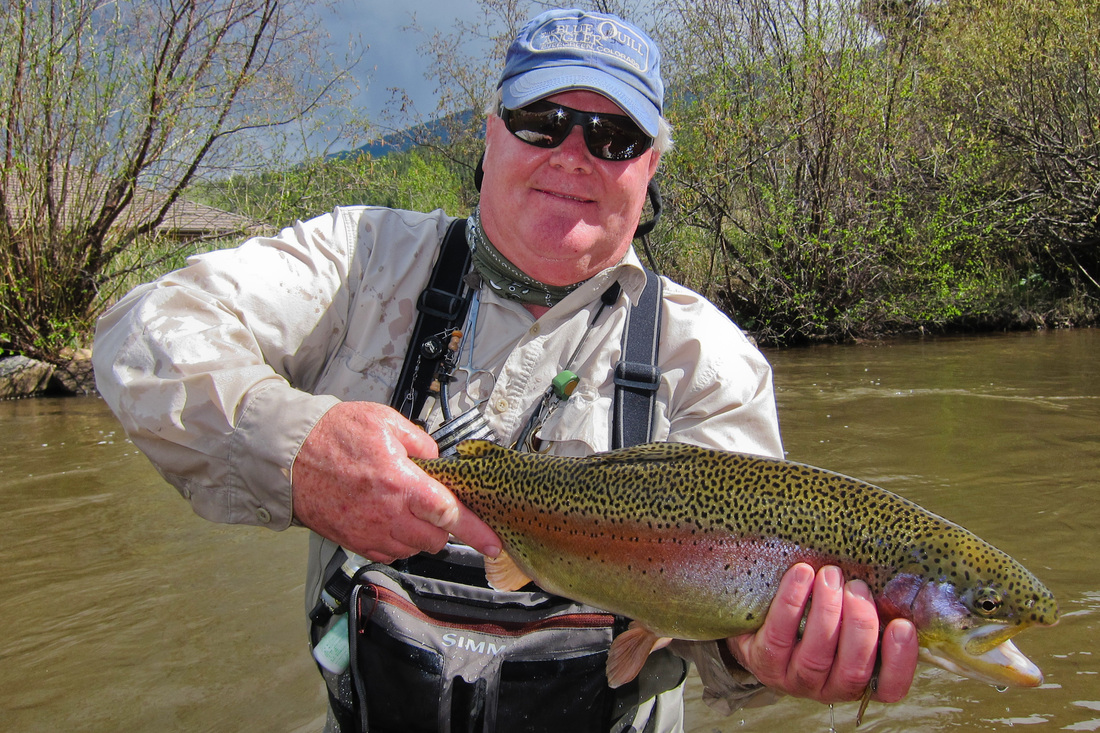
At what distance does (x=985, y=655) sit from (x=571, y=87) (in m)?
2.18

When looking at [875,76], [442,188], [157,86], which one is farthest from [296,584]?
[442,188]

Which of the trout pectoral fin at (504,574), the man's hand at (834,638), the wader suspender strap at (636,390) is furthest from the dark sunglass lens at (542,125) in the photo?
the man's hand at (834,638)

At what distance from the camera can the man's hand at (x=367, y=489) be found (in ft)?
6.45

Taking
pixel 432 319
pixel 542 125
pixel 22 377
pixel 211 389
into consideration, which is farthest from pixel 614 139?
pixel 22 377

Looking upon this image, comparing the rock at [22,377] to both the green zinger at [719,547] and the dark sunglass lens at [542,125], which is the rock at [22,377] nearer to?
the dark sunglass lens at [542,125]

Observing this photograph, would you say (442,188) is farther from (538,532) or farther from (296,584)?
(538,532)

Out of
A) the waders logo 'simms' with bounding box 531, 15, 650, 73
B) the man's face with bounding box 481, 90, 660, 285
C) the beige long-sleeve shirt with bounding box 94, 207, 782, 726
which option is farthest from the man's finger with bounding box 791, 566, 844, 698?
the waders logo 'simms' with bounding box 531, 15, 650, 73

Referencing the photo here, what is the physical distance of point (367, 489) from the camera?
6.41 ft

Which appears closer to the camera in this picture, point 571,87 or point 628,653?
point 628,653

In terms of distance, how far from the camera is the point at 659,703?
2.59 m

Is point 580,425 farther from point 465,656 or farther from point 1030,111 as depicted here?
point 1030,111

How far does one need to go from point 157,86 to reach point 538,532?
13367 millimetres

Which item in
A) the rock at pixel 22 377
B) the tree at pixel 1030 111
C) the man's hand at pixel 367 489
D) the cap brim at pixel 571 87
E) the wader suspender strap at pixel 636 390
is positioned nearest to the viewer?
the man's hand at pixel 367 489

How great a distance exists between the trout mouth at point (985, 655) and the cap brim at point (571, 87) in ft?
6.35
